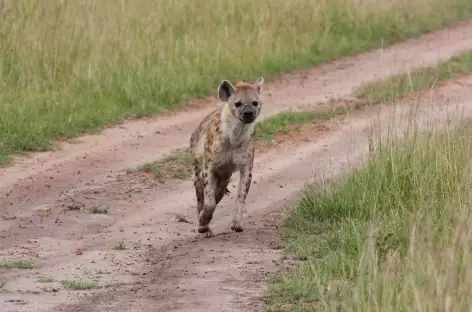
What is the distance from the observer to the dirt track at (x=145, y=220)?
671 centimetres

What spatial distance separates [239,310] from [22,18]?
7.16 metres

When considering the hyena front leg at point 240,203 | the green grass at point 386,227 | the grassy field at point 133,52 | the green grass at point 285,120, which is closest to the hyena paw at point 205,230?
the hyena front leg at point 240,203

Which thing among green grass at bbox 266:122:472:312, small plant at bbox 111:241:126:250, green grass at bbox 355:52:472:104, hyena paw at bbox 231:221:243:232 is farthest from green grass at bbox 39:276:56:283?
green grass at bbox 355:52:472:104

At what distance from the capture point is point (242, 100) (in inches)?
340

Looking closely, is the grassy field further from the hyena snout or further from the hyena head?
the hyena snout

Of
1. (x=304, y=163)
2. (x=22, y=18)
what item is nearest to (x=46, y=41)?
(x=22, y=18)

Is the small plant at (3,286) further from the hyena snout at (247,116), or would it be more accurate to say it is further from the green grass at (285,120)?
the green grass at (285,120)

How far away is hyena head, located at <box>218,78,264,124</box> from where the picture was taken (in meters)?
8.54

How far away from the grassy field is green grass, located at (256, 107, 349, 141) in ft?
4.07

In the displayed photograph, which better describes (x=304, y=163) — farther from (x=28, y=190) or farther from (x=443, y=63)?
(x=443, y=63)

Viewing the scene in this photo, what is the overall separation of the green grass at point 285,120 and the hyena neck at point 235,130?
3.29 m

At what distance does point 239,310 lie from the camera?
626cm

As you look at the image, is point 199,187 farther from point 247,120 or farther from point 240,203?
point 247,120

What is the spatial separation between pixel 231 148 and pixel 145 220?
0.90 m
